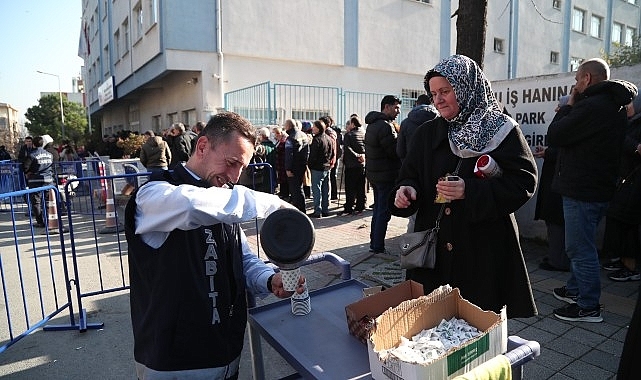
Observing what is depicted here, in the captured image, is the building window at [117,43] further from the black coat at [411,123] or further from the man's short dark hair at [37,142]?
the black coat at [411,123]

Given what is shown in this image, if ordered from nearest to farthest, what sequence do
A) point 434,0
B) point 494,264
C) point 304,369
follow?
point 304,369
point 494,264
point 434,0

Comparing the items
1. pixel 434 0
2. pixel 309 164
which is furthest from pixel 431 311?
pixel 434 0

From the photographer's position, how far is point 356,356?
160 cm

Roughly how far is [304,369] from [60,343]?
10.2 ft

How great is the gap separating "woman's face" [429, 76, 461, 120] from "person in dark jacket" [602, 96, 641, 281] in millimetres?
2867

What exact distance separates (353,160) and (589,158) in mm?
5117

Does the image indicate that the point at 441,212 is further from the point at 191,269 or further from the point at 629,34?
the point at 629,34

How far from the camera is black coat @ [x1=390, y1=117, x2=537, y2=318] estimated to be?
2070mm

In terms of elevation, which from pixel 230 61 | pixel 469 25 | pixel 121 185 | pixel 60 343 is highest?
pixel 230 61

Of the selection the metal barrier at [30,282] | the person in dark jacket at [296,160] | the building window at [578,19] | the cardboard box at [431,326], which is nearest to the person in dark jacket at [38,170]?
the metal barrier at [30,282]

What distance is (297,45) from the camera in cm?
1440

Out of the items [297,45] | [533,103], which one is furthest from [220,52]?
[533,103]

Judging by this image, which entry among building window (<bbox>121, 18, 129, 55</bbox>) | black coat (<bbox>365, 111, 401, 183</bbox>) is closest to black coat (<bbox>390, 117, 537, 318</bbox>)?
black coat (<bbox>365, 111, 401, 183</bbox>)

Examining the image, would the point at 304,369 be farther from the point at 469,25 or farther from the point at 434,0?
the point at 434,0
